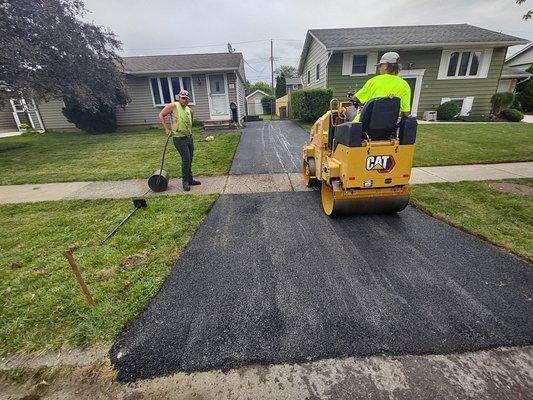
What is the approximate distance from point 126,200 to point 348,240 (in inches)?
166

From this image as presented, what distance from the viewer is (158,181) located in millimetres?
5613

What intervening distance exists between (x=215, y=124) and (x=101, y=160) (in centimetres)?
714

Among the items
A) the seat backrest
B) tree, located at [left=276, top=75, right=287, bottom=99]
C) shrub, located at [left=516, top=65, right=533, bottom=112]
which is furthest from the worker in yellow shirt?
tree, located at [left=276, top=75, right=287, bottom=99]

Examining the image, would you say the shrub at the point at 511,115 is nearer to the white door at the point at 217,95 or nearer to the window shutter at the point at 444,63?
the window shutter at the point at 444,63

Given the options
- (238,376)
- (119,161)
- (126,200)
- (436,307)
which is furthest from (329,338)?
(119,161)

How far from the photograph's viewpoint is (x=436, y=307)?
2.39 meters

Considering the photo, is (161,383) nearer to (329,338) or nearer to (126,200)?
(329,338)

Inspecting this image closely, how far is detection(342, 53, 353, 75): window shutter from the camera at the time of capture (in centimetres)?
1445

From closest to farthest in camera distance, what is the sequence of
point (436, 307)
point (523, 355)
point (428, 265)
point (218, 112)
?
point (523, 355) → point (436, 307) → point (428, 265) → point (218, 112)

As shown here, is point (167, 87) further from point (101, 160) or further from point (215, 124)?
point (101, 160)

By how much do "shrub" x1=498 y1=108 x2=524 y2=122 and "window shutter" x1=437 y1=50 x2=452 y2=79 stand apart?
4347 millimetres

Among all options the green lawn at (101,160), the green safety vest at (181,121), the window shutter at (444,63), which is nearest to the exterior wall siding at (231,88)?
the green lawn at (101,160)

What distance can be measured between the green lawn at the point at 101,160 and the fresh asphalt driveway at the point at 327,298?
3.99 meters

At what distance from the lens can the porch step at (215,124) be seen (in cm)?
1459
